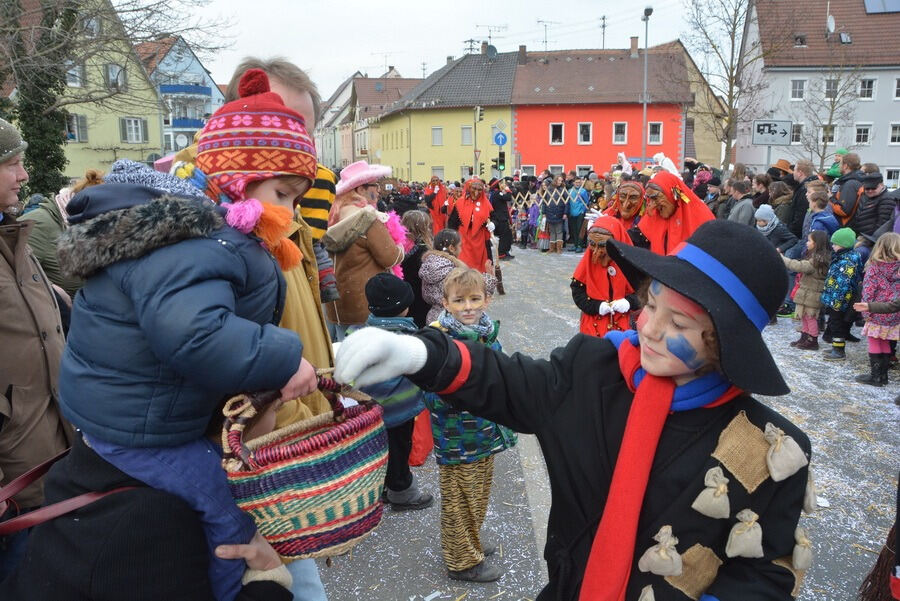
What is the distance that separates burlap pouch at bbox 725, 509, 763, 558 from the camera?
1710mm

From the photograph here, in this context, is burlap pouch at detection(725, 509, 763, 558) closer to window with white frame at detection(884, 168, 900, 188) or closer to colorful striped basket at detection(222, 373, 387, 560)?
colorful striped basket at detection(222, 373, 387, 560)

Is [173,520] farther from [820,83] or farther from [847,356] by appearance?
[820,83]

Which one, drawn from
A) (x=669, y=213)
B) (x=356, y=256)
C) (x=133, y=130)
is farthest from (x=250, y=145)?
(x=133, y=130)

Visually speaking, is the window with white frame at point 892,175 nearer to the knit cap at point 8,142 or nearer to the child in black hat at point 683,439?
the child in black hat at point 683,439

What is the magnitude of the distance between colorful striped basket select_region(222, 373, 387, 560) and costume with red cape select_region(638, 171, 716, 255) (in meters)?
4.69

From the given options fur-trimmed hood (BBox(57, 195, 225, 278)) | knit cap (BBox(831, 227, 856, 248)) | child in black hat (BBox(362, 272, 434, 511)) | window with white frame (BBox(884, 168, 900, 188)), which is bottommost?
child in black hat (BBox(362, 272, 434, 511))

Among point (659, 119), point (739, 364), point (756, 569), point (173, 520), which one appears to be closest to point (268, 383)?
point (173, 520)

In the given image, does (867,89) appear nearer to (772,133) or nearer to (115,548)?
(772,133)

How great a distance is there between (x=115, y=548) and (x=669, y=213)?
538cm

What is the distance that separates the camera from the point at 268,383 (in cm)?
164

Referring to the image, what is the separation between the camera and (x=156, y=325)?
1.55 metres

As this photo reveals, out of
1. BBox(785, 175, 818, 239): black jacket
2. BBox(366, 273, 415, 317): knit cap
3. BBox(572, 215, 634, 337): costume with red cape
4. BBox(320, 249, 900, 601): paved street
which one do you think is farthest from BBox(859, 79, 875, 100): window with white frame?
BBox(366, 273, 415, 317): knit cap

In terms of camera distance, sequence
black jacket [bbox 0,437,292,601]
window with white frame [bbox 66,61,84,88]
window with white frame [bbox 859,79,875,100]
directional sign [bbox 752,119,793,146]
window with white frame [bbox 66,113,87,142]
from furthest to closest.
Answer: window with white frame [bbox 859,79,875,100] → window with white frame [bbox 66,113,87,142] → window with white frame [bbox 66,61,84,88] → directional sign [bbox 752,119,793,146] → black jacket [bbox 0,437,292,601]

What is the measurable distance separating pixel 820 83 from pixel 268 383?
47.1 meters
